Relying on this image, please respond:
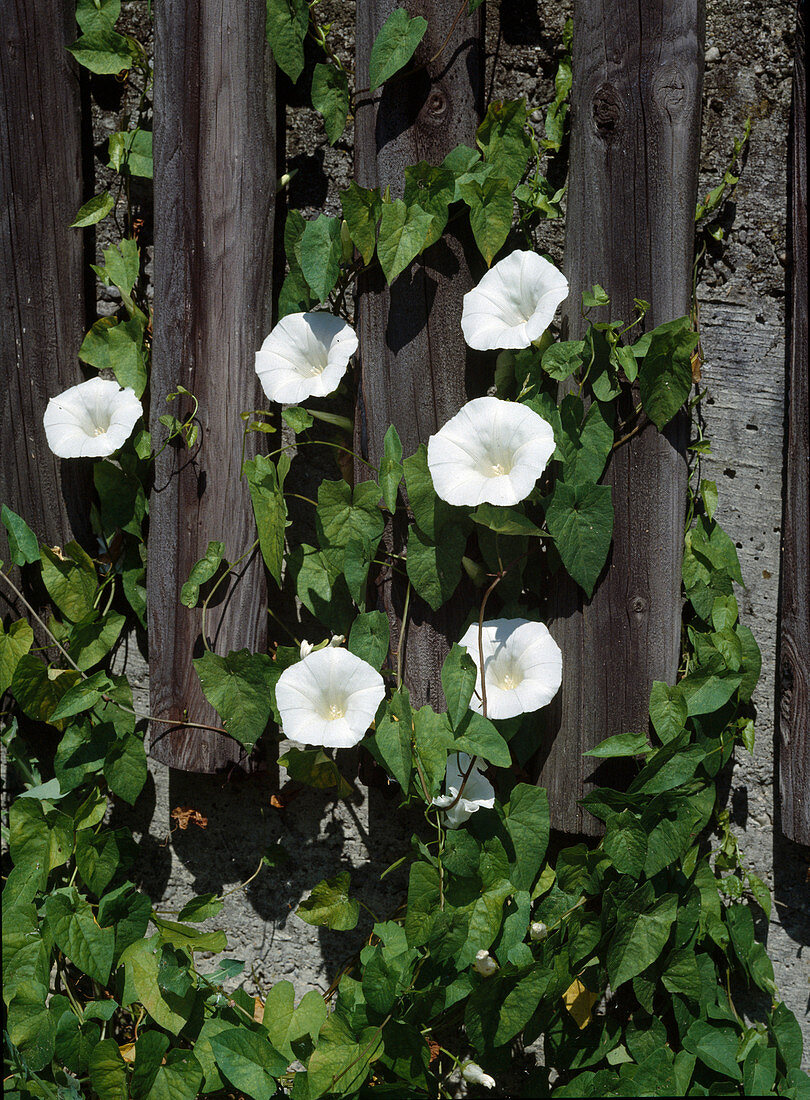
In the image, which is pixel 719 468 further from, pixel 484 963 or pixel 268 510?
pixel 484 963

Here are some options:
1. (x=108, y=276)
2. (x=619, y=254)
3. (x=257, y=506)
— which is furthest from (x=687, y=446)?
(x=108, y=276)

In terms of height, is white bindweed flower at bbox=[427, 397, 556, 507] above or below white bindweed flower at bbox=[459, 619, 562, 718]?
above

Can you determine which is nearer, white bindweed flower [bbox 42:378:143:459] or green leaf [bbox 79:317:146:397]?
white bindweed flower [bbox 42:378:143:459]

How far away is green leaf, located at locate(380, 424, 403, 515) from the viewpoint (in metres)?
1.43

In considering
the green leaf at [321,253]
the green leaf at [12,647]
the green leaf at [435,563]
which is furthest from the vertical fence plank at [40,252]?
the green leaf at [435,563]

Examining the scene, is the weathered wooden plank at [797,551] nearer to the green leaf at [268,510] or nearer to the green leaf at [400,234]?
the green leaf at [400,234]

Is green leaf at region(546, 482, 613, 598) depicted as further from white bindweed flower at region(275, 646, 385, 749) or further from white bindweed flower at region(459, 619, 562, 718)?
white bindweed flower at region(275, 646, 385, 749)

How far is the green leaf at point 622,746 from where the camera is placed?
4.64ft

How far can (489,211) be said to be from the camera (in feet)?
4.75

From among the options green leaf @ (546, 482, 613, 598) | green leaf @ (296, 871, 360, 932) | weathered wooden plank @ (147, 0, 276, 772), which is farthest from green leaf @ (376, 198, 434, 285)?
green leaf @ (296, 871, 360, 932)

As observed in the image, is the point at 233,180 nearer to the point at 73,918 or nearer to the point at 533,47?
the point at 533,47

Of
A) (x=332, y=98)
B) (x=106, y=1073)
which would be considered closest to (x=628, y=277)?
(x=332, y=98)

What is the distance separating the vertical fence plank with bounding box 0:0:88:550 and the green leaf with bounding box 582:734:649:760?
47.5 inches

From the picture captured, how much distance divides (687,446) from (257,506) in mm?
823
